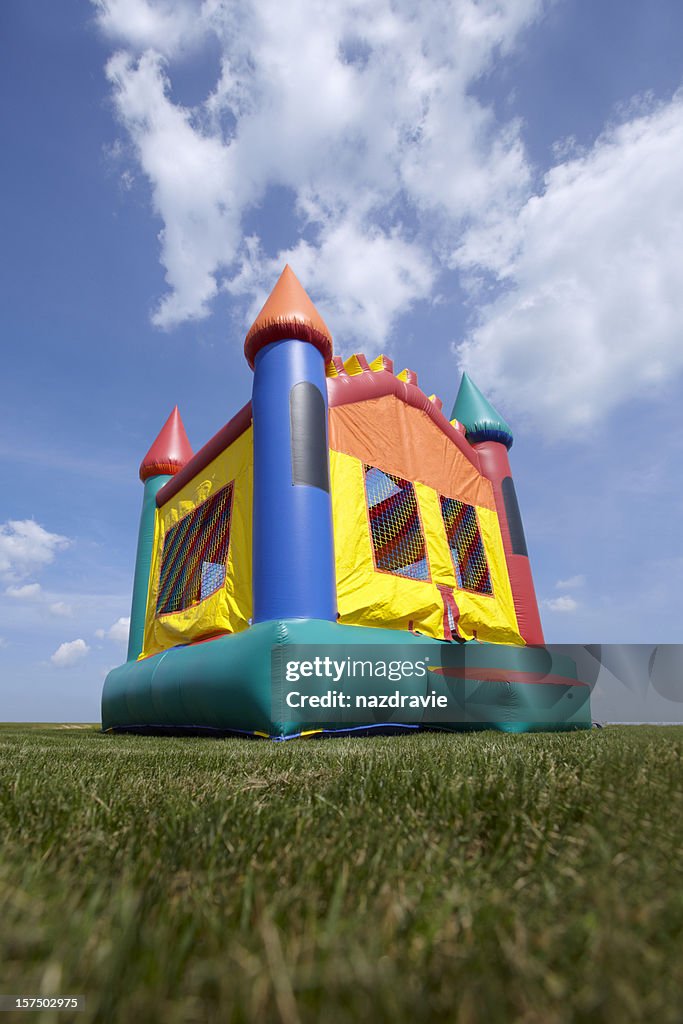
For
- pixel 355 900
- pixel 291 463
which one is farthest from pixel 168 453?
pixel 355 900

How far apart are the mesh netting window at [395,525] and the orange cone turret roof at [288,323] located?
134cm

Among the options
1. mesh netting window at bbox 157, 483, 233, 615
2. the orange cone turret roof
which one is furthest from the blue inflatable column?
mesh netting window at bbox 157, 483, 233, 615

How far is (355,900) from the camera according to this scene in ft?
1.87

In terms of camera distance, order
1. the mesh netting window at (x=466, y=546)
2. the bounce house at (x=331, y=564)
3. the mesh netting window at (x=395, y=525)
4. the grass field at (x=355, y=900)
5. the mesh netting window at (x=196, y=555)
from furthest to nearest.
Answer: the mesh netting window at (x=466, y=546), the mesh netting window at (x=196, y=555), the mesh netting window at (x=395, y=525), the bounce house at (x=331, y=564), the grass field at (x=355, y=900)

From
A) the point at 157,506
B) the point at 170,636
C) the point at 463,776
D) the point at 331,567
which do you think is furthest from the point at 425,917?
the point at 157,506

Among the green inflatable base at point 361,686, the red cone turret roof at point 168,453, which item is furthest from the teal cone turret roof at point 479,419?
the red cone turret roof at point 168,453

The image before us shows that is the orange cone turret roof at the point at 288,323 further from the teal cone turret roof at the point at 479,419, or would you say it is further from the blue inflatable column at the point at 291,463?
the teal cone turret roof at the point at 479,419

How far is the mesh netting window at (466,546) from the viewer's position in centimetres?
623

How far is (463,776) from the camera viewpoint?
122cm

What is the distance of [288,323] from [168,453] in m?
3.76

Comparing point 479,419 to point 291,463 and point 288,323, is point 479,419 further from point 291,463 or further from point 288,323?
point 291,463

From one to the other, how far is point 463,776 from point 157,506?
7.28 meters

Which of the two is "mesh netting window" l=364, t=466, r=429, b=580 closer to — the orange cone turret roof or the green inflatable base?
the green inflatable base

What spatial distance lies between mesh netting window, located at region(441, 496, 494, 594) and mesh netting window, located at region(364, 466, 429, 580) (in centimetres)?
54
